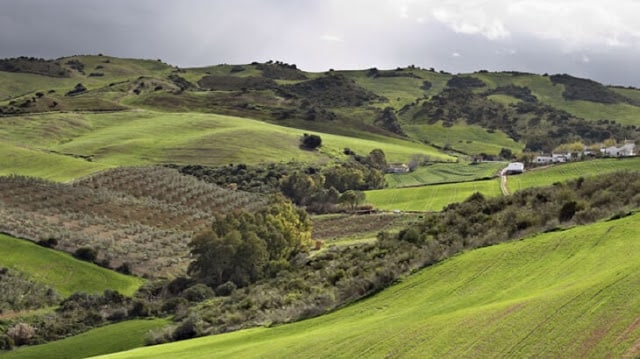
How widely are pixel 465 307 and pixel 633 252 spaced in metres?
8.03

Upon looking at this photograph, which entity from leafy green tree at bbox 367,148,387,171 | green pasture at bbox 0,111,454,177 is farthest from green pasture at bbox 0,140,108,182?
leafy green tree at bbox 367,148,387,171

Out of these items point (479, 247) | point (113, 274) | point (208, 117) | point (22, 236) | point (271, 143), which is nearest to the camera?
point (479, 247)

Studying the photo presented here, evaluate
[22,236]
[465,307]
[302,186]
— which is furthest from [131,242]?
[465,307]

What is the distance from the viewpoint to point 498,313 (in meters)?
24.4

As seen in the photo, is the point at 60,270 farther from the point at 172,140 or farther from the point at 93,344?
the point at 172,140

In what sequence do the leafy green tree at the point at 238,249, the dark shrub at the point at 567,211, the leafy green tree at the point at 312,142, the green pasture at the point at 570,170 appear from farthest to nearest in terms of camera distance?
the leafy green tree at the point at 312,142 → the green pasture at the point at 570,170 → the leafy green tree at the point at 238,249 → the dark shrub at the point at 567,211

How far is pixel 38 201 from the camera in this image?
92.2m

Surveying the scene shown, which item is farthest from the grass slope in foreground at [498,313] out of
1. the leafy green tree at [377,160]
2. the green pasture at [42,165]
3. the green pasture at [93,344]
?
the leafy green tree at [377,160]

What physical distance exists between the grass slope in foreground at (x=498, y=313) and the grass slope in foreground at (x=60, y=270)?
3252cm

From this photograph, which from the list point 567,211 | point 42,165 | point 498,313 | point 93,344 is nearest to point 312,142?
point 42,165

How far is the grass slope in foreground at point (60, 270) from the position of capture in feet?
208

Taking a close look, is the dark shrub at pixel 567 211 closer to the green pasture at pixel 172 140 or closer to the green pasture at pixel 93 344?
the green pasture at pixel 93 344

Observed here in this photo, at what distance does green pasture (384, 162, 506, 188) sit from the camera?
463 ft

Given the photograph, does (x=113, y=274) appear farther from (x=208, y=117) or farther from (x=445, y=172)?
(x=208, y=117)
